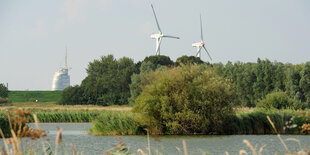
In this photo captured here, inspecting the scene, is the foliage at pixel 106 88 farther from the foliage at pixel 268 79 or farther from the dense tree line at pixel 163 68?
the foliage at pixel 268 79

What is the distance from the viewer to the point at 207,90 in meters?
31.8

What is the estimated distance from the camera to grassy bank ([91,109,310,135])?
103ft

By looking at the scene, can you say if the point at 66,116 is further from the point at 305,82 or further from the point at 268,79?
Result: the point at 268,79

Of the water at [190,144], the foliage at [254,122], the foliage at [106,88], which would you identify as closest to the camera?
the water at [190,144]

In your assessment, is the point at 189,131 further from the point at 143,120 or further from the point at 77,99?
the point at 77,99

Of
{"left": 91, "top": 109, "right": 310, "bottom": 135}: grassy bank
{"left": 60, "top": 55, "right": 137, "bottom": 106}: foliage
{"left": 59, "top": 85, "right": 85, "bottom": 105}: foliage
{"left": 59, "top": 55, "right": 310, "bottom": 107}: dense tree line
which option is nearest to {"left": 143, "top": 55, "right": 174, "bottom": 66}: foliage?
{"left": 59, "top": 55, "right": 310, "bottom": 107}: dense tree line

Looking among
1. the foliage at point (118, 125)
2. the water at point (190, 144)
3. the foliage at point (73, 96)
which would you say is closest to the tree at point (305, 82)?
the foliage at point (118, 125)

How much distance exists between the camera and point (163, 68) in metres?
79.8

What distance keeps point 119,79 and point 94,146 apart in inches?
2748

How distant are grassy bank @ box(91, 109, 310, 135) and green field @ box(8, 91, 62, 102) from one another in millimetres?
78372

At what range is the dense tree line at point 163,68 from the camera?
2532 inches

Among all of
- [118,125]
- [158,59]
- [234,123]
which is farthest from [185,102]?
[158,59]

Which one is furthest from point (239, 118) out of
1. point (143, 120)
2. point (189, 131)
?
point (143, 120)

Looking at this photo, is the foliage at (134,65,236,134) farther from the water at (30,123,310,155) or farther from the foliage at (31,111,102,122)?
the foliage at (31,111,102,122)
